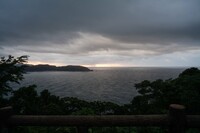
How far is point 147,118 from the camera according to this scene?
3.26m

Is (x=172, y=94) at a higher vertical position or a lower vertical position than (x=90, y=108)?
Answer: higher

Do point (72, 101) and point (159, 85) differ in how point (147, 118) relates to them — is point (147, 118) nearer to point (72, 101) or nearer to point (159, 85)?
point (159, 85)

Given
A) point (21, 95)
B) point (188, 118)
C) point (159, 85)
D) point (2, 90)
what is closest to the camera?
point (188, 118)

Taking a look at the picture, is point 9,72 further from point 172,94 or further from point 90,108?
point 172,94

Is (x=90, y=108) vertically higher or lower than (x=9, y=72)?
lower

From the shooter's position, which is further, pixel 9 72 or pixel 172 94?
pixel 172 94

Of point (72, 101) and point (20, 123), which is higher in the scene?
point (20, 123)

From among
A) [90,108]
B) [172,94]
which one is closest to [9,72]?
[90,108]

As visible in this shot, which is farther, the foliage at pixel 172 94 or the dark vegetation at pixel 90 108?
the foliage at pixel 172 94

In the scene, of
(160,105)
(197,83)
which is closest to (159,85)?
(160,105)

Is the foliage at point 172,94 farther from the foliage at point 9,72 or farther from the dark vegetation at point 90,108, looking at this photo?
the foliage at point 9,72

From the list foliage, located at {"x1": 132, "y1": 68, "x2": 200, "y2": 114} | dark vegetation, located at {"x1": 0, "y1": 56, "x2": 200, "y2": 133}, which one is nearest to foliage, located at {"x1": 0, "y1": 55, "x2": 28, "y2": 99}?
dark vegetation, located at {"x1": 0, "y1": 56, "x2": 200, "y2": 133}

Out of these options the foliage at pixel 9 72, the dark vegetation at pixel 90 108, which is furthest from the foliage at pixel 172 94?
the foliage at pixel 9 72

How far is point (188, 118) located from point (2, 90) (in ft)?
23.7
